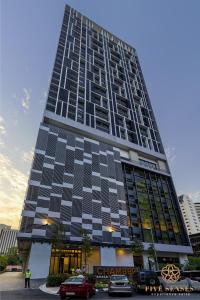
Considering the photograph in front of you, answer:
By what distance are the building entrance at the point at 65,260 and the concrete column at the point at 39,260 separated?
85.7 inches

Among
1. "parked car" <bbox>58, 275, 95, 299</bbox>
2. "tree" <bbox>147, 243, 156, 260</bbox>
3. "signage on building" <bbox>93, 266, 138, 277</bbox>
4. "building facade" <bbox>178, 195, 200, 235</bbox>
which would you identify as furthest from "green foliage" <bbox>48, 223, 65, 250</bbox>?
"building facade" <bbox>178, 195, 200, 235</bbox>

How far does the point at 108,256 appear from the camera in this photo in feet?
119

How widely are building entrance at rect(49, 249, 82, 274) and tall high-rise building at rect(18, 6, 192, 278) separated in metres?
0.15

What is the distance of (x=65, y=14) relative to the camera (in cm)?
8769

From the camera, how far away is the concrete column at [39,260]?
1166 inches

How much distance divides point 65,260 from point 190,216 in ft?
524

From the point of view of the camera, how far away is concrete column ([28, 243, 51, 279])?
29.6 meters

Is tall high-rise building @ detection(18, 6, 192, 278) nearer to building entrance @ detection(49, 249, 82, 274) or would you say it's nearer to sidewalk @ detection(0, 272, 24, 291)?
building entrance @ detection(49, 249, 82, 274)

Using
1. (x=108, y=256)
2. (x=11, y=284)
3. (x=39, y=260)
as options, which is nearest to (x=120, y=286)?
(x=11, y=284)

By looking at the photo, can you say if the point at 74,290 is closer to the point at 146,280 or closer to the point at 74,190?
the point at 146,280

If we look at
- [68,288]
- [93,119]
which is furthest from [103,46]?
[68,288]

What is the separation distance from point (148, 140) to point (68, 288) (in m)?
54.1

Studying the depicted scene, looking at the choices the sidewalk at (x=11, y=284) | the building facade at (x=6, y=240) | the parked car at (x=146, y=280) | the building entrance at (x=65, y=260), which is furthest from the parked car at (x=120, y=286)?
the building facade at (x=6, y=240)

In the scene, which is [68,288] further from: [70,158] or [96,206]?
[70,158]
